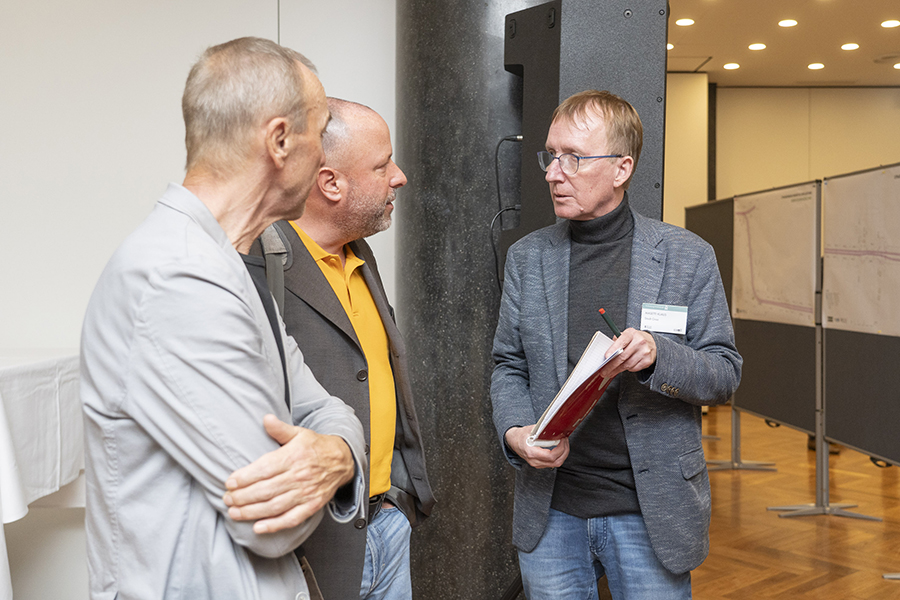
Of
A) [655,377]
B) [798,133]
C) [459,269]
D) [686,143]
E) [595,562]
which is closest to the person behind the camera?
[655,377]

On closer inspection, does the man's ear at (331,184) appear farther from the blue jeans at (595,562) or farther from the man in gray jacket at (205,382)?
the blue jeans at (595,562)

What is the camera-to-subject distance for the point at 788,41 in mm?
8023

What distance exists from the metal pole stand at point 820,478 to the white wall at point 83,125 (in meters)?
3.79

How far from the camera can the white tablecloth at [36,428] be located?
6.20 ft

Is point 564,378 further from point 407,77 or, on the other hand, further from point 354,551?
point 407,77

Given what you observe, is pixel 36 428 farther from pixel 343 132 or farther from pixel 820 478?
pixel 820 478

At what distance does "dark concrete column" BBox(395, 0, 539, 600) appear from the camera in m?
2.77

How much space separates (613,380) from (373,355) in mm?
560

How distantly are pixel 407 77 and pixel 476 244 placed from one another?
0.71m

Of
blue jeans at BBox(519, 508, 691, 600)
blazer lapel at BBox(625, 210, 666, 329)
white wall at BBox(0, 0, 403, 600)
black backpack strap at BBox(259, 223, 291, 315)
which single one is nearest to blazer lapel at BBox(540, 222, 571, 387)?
blazer lapel at BBox(625, 210, 666, 329)

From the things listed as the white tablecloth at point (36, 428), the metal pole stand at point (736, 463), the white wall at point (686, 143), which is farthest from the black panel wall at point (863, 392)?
A: the white wall at point (686, 143)

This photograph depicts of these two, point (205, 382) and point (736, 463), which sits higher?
point (205, 382)

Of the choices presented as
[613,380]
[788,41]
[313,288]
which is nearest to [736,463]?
[788,41]

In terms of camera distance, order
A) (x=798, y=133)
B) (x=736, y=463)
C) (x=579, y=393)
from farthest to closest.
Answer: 1. (x=798, y=133)
2. (x=736, y=463)
3. (x=579, y=393)
